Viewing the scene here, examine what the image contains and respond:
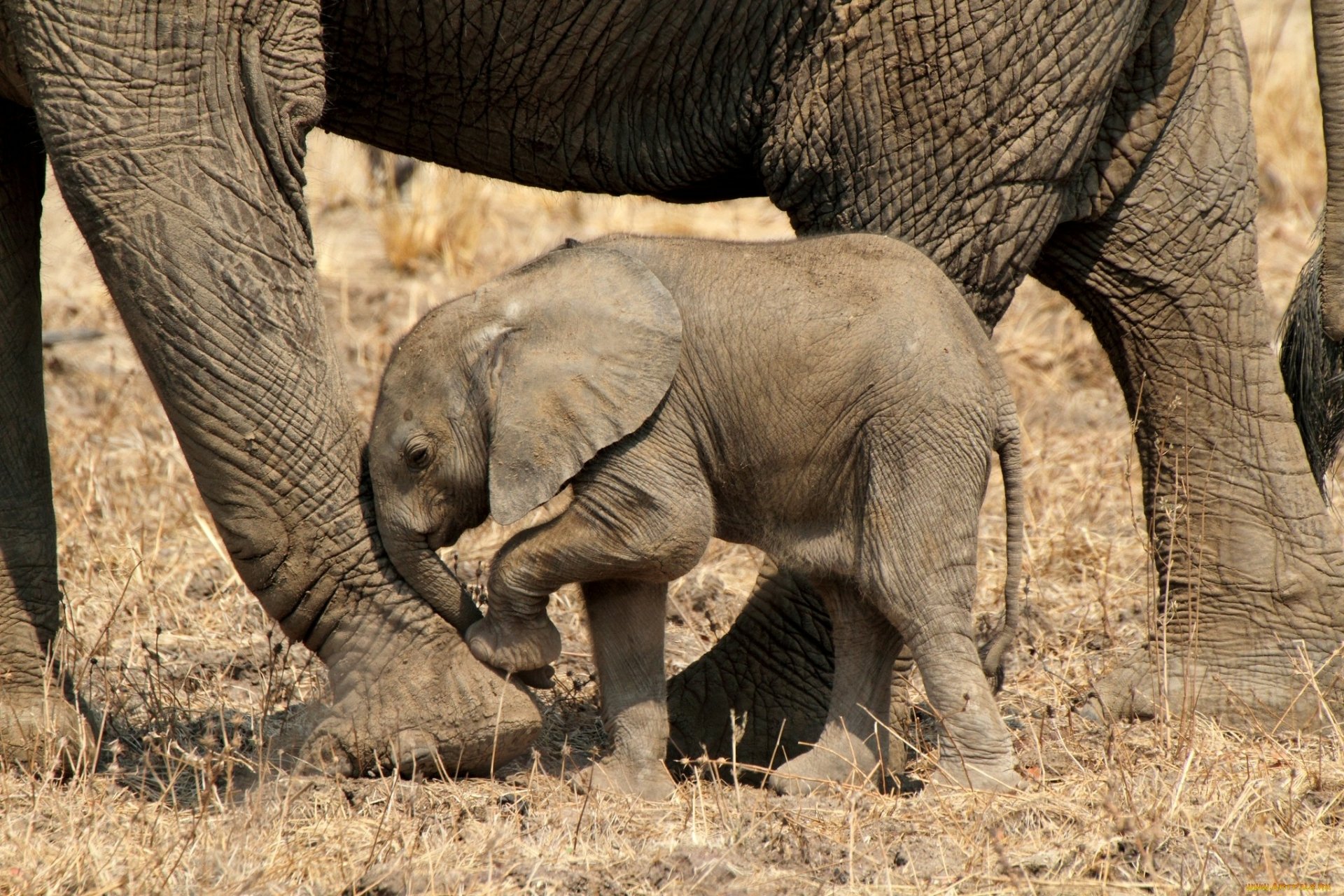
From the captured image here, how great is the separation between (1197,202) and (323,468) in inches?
91.7

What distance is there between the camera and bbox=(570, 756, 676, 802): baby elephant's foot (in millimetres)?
3748

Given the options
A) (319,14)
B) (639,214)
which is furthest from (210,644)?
(639,214)

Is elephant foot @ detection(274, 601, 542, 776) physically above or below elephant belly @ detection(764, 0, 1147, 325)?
below

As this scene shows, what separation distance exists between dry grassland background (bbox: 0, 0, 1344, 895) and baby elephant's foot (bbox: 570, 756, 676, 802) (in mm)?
59

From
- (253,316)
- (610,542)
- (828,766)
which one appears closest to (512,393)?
(610,542)

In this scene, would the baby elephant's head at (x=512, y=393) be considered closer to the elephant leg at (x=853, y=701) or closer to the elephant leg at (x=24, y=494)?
the elephant leg at (x=853, y=701)

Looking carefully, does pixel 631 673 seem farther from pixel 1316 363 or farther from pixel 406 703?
pixel 1316 363

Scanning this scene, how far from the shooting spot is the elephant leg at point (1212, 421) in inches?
175

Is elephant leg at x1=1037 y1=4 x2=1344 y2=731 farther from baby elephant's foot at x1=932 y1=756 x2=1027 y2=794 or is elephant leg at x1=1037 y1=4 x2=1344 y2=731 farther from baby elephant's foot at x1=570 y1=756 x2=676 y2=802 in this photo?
baby elephant's foot at x1=570 y1=756 x2=676 y2=802

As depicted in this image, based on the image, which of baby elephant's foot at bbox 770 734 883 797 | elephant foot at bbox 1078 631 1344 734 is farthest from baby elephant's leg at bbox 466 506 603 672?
elephant foot at bbox 1078 631 1344 734

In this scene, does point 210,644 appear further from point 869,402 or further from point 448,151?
point 869,402

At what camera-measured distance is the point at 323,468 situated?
3.56 meters

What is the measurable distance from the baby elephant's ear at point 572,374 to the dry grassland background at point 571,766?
666mm

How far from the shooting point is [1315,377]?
184 inches
